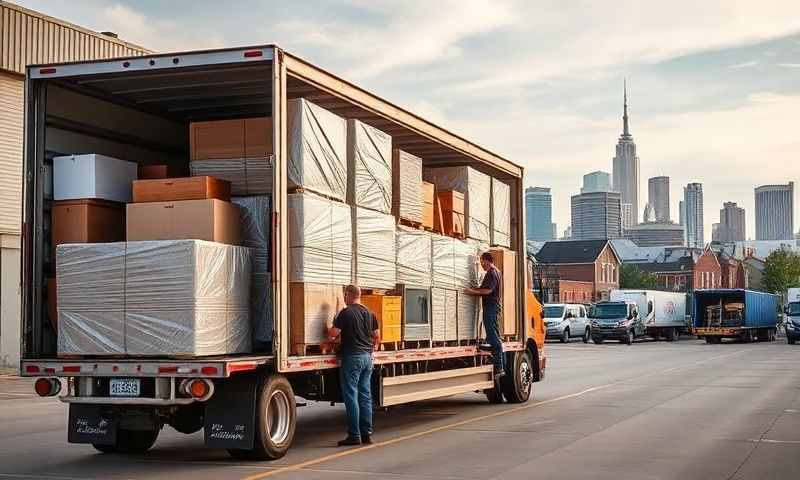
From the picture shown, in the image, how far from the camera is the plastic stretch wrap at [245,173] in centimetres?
1109

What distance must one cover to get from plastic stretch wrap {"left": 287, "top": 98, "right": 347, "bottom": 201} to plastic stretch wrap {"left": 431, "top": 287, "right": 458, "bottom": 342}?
281cm

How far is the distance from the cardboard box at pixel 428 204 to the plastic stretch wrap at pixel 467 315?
1177 mm

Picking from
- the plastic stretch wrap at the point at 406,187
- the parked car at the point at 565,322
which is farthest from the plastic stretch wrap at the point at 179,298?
the parked car at the point at 565,322

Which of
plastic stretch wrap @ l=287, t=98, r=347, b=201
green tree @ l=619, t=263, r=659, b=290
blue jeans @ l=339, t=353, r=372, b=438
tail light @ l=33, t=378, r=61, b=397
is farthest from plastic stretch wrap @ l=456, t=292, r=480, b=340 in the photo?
green tree @ l=619, t=263, r=659, b=290

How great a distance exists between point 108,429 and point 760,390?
553 inches

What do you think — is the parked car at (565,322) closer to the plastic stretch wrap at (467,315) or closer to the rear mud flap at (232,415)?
the plastic stretch wrap at (467,315)

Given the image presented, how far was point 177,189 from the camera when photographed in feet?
35.1

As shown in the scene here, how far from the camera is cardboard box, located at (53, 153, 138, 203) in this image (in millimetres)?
11070

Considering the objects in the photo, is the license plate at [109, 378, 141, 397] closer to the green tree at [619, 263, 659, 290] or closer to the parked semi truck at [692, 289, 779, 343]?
the parked semi truck at [692, 289, 779, 343]

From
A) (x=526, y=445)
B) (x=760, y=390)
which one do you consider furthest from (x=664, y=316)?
(x=526, y=445)

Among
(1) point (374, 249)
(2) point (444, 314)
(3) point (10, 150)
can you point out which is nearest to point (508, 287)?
(2) point (444, 314)

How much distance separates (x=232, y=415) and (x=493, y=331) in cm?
623

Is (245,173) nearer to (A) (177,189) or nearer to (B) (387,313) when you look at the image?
(A) (177,189)

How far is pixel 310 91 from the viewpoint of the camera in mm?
11781
